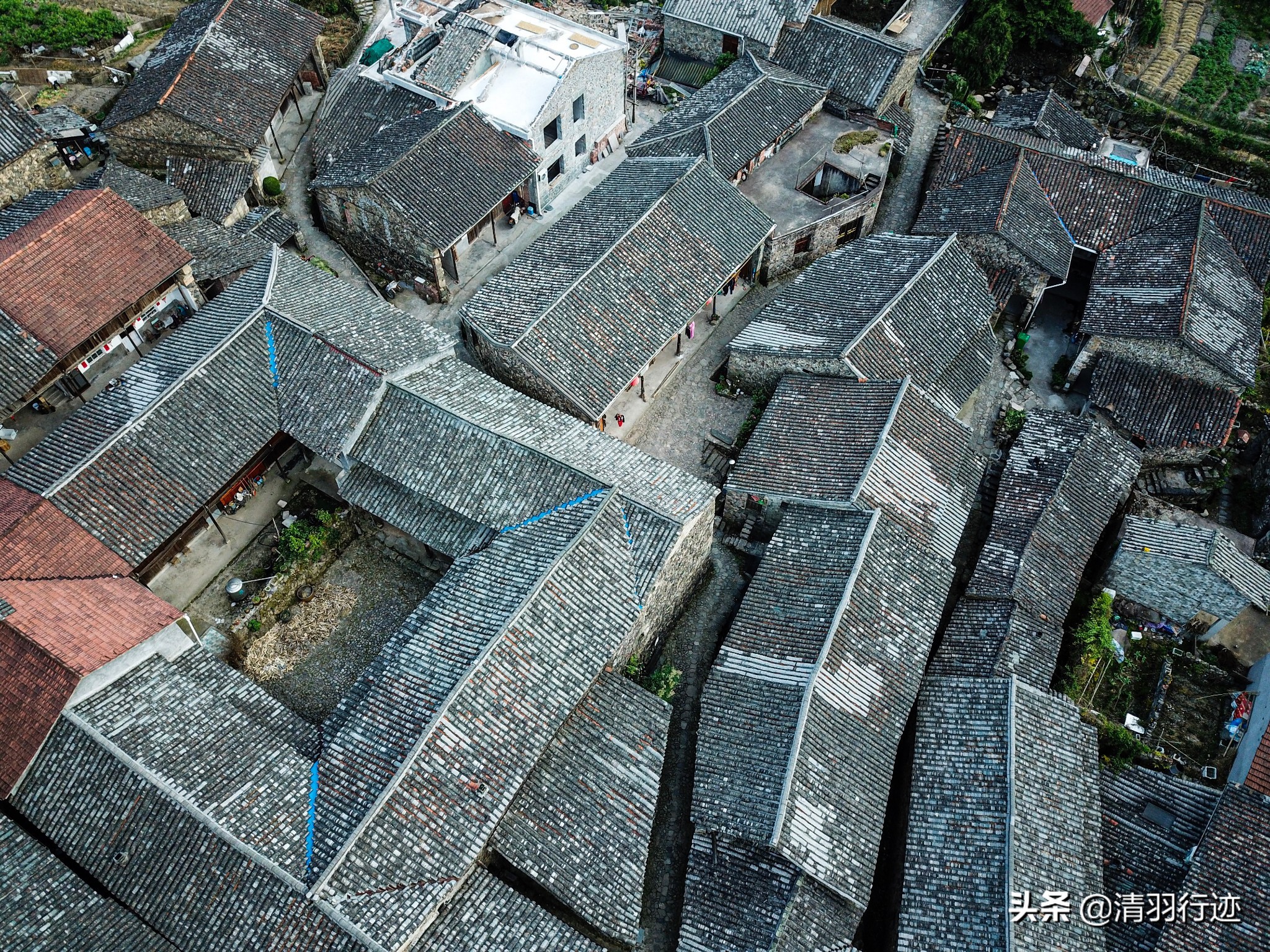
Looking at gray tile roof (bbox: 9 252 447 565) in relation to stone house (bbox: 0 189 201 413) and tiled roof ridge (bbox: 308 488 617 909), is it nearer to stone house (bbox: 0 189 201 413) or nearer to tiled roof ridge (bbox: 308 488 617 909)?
stone house (bbox: 0 189 201 413)

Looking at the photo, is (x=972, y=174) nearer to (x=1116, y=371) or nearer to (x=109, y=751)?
(x=1116, y=371)

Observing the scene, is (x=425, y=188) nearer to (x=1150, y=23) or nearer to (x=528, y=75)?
(x=528, y=75)

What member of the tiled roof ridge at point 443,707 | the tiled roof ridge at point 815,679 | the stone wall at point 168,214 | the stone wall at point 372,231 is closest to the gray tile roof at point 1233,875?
the tiled roof ridge at point 815,679

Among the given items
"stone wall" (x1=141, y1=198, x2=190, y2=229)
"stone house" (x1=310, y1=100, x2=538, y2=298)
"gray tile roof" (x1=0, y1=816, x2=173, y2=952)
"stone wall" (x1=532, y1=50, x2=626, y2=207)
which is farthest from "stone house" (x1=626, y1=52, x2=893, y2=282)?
"gray tile roof" (x1=0, y1=816, x2=173, y2=952)

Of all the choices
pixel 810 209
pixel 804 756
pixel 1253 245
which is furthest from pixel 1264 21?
pixel 804 756

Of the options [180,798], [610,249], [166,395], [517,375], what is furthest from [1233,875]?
[166,395]

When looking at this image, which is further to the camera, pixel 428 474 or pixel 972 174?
pixel 972 174
